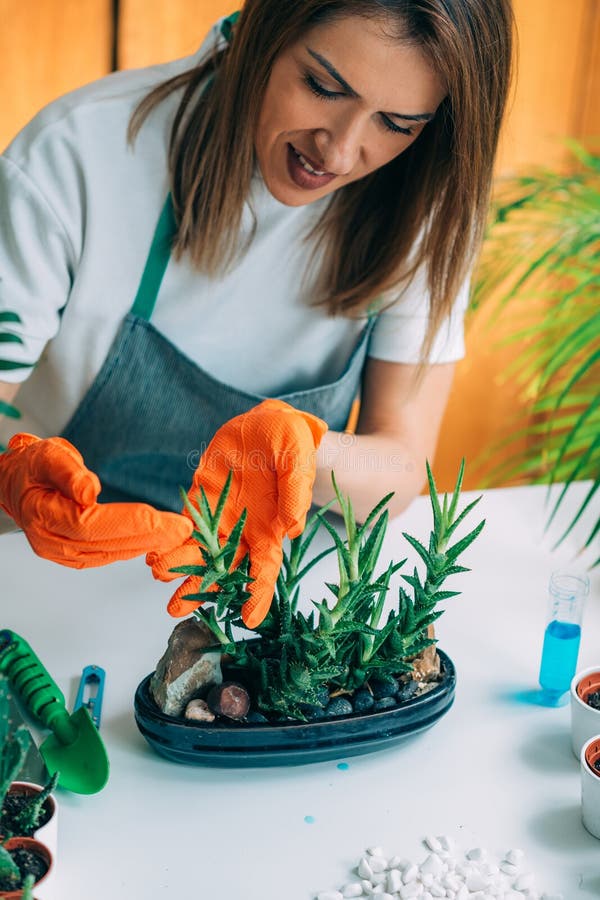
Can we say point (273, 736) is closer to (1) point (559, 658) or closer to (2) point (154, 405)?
(1) point (559, 658)

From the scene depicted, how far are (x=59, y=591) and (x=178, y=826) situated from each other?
359 mm

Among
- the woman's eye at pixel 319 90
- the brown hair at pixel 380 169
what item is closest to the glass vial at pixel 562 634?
the brown hair at pixel 380 169

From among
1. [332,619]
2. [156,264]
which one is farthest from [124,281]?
[332,619]

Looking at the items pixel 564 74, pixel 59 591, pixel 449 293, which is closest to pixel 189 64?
pixel 449 293

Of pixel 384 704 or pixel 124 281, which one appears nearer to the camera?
pixel 384 704

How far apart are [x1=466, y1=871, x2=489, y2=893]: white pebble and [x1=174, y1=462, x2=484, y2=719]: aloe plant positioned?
0.18 m

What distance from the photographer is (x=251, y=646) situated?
866 mm

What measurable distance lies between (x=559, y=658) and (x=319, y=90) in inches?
24.2

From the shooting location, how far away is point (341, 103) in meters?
0.96

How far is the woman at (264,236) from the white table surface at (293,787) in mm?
250

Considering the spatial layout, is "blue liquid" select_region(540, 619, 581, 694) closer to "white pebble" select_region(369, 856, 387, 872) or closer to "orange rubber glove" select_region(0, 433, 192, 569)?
"white pebble" select_region(369, 856, 387, 872)

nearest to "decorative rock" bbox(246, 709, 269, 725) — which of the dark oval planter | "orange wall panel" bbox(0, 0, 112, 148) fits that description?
the dark oval planter

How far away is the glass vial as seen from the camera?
0.95 meters

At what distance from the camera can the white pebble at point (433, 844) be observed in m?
0.76
